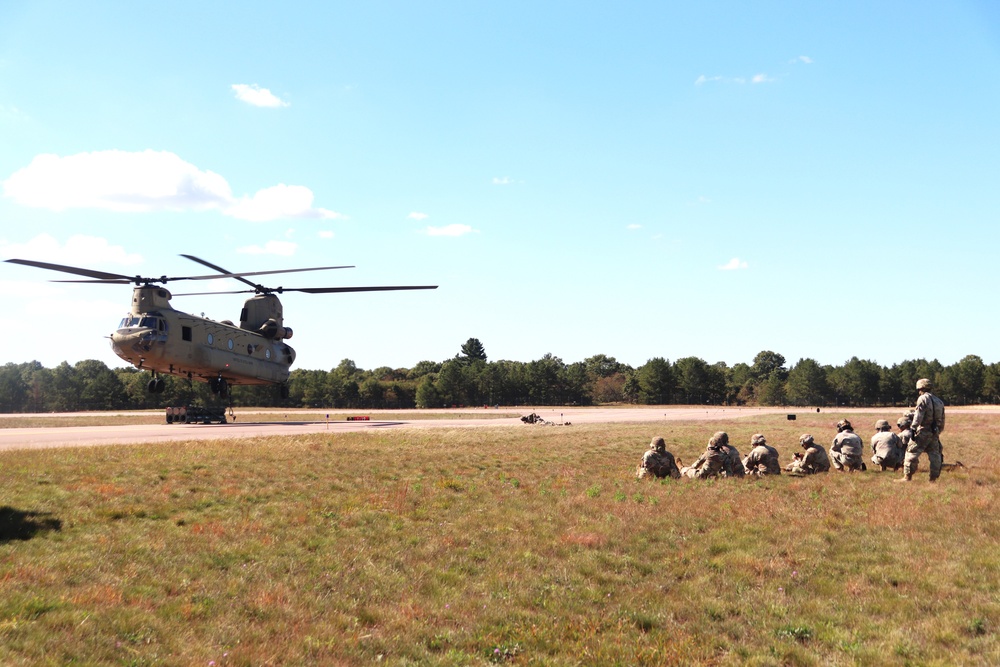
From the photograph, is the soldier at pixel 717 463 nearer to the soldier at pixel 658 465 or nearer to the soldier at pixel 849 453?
the soldier at pixel 658 465

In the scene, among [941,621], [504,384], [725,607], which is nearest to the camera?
[941,621]

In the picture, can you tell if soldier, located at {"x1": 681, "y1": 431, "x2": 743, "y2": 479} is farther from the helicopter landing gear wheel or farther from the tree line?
the tree line

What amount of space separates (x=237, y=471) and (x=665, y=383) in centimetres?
13138

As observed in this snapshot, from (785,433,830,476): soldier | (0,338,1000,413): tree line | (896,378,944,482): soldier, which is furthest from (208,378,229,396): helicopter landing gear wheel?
(0,338,1000,413): tree line

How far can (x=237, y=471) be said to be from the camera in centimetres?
2006

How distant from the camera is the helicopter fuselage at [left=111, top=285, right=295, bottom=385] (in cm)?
4216

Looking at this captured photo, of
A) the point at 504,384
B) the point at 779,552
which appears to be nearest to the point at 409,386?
the point at 504,384

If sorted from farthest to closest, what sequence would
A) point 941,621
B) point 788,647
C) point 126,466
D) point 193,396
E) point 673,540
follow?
point 193,396 < point 126,466 < point 673,540 < point 941,621 < point 788,647

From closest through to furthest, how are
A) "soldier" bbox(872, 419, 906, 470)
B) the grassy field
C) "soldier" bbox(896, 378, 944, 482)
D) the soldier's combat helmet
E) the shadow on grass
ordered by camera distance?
the grassy field, the shadow on grass, "soldier" bbox(896, 378, 944, 482), the soldier's combat helmet, "soldier" bbox(872, 419, 906, 470)

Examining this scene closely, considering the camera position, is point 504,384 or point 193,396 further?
point 504,384

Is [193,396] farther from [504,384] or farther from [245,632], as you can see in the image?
[245,632]

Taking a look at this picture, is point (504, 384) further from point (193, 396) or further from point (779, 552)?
point (779, 552)

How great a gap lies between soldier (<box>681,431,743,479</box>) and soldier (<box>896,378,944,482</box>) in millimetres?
4203

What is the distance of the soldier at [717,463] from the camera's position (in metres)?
19.7
